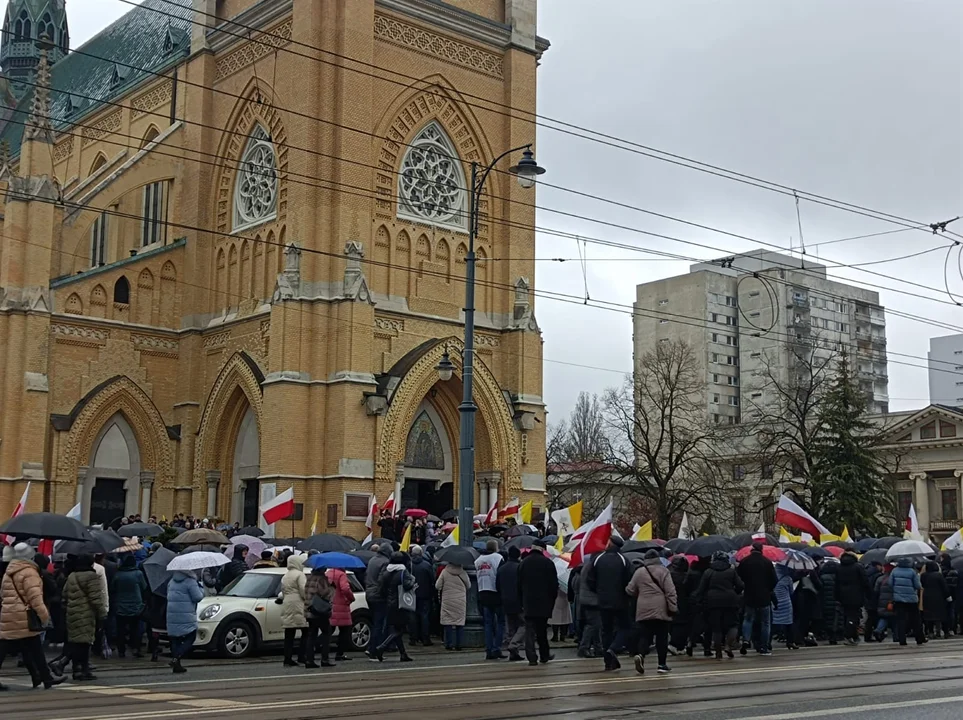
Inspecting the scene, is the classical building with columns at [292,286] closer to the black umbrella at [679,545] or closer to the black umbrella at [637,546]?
the black umbrella at [679,545]

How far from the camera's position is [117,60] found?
50.9 m

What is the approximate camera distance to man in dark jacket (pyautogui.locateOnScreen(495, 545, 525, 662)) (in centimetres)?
1692

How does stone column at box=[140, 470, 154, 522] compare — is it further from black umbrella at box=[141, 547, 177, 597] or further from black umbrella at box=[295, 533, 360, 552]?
black umbrella at box=[141, 547, 177, 597]

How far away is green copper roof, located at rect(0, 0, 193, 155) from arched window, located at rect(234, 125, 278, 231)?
5570 millimetres

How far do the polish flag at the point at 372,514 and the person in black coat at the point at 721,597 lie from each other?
15.1 m

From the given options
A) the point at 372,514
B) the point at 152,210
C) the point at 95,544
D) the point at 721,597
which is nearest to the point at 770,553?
the point at 721,597

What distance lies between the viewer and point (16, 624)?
13180 mm

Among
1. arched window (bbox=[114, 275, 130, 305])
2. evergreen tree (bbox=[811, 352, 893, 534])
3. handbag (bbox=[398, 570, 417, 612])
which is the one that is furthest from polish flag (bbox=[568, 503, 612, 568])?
evergreen tree (bbox=[811, 352, 893, 534])

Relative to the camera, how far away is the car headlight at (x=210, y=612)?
17609mm

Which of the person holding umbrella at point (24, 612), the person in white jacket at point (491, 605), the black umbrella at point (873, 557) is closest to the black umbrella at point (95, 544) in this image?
the person holding umbrella at point (24, 612)

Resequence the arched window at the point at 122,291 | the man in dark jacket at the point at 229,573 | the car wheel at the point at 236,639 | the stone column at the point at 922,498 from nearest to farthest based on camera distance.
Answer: the car wheel at the point at 236,639 → the man in dark jacket at the point at 229,573 → the arched window at the point at 122,291 → the stone column at the point at 922,498

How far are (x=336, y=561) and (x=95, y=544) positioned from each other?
3.59 metres

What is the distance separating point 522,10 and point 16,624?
3183cm

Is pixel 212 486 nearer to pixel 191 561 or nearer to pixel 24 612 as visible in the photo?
pixel 191 561
